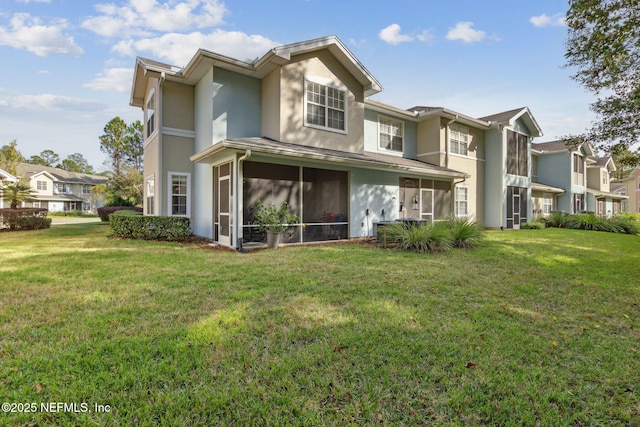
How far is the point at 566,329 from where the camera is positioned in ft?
12.4

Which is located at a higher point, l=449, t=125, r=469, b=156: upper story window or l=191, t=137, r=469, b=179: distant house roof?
l=449, t=125, r=469, b=156: upper story window

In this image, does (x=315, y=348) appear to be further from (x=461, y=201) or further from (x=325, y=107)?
(x=461, y=201)

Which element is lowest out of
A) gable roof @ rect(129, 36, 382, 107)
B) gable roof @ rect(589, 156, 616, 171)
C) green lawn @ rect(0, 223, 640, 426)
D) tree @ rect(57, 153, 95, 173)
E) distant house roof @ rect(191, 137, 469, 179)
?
green lawn @ rect(0, 223, 640, 426)

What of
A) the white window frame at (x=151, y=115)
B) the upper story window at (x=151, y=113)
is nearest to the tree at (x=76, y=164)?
the white window frame at (x=151, y=115)

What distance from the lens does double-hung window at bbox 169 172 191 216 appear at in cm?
1227

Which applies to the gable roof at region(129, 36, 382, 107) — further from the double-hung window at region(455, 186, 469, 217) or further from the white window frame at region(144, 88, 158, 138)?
the double-hung window at region(455, 186, 469, 217)

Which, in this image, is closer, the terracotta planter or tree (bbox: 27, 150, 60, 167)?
the terracotta planter

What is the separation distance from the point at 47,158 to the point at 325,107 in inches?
3368

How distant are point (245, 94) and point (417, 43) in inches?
303

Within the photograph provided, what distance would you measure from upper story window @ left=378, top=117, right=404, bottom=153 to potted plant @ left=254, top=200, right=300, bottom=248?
7971mm

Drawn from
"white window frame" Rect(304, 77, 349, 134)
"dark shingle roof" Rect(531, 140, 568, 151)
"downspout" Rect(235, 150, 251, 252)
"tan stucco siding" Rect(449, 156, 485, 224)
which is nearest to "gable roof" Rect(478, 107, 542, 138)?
"tan stucco siding" Rect(449, 156, 485, 224)

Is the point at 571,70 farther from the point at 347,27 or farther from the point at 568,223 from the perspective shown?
the point at 568,223

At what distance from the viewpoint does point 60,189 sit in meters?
43.4

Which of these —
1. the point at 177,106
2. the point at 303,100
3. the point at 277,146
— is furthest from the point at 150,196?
the point at 303,100
